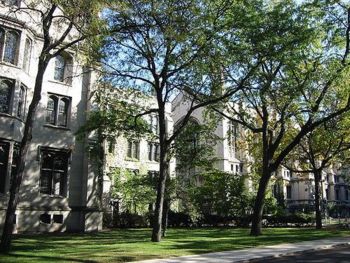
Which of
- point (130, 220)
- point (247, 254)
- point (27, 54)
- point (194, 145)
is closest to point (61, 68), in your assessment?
point (27, 54)

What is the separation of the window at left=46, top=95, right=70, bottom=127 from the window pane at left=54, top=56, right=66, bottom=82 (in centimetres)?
137

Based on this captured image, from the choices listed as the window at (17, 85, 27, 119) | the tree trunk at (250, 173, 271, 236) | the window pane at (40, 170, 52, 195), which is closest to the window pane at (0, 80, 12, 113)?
the window at (17, 85, 27, 119)

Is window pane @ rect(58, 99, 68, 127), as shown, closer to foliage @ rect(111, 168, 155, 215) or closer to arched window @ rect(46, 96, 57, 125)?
arched window @ rect(46, 96, 57, 125)

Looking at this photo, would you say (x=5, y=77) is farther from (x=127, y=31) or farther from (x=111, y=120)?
(x=127, y=31)

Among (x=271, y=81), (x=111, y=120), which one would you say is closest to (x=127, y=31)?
(x=111, y=120)

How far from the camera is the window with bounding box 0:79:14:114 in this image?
26.6 metres

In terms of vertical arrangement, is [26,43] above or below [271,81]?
above

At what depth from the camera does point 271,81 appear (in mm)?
23656

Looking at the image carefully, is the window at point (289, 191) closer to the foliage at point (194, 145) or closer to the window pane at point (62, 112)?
the foliage at point (194, 145)

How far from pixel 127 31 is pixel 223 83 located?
6.72 metres

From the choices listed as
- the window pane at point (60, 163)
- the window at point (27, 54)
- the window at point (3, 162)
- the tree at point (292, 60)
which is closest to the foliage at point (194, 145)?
the tree at point (292, 60)

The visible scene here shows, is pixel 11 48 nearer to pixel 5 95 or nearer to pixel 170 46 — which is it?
pixel 5 95

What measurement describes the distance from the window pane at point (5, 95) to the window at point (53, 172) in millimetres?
3972

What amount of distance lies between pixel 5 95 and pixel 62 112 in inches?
201
